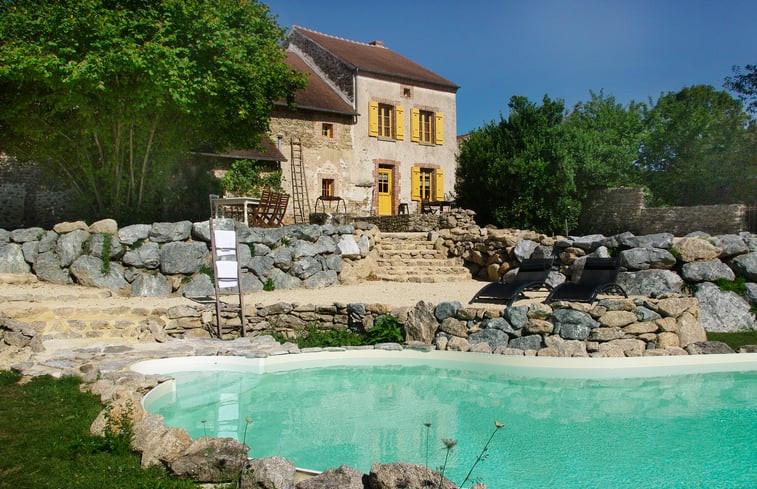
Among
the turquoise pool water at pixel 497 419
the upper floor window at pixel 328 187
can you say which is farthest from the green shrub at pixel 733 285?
the upper floor window at pixel 328 187

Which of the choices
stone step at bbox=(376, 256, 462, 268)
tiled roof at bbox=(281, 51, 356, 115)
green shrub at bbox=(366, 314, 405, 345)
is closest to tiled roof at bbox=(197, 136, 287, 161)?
tiled roof at bbox=(281, 51, 356, 115)

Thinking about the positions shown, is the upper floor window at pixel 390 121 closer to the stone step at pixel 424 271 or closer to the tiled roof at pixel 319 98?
the tiled roof at pixel 319 98

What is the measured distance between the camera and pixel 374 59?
2328 centimetres

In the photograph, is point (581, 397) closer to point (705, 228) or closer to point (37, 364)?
point (37, 364)

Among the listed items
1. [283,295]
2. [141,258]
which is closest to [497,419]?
[283,295]

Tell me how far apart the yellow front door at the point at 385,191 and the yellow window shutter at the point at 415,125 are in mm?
1636

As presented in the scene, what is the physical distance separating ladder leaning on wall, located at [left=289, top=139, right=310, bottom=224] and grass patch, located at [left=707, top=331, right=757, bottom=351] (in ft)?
44.7

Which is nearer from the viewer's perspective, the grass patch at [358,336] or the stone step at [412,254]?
the grass patch at [358,336]

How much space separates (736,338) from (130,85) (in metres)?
11.0

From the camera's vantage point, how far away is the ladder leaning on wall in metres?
19.4

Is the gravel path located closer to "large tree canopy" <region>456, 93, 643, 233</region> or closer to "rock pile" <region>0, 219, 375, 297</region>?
"rock pile" <region>0, 219, 375, 297</region>

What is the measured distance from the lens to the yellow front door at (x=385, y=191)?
22078mm

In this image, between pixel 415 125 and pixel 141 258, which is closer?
pixel 141 258

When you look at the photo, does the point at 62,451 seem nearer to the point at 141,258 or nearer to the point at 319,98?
the point at 141,258
